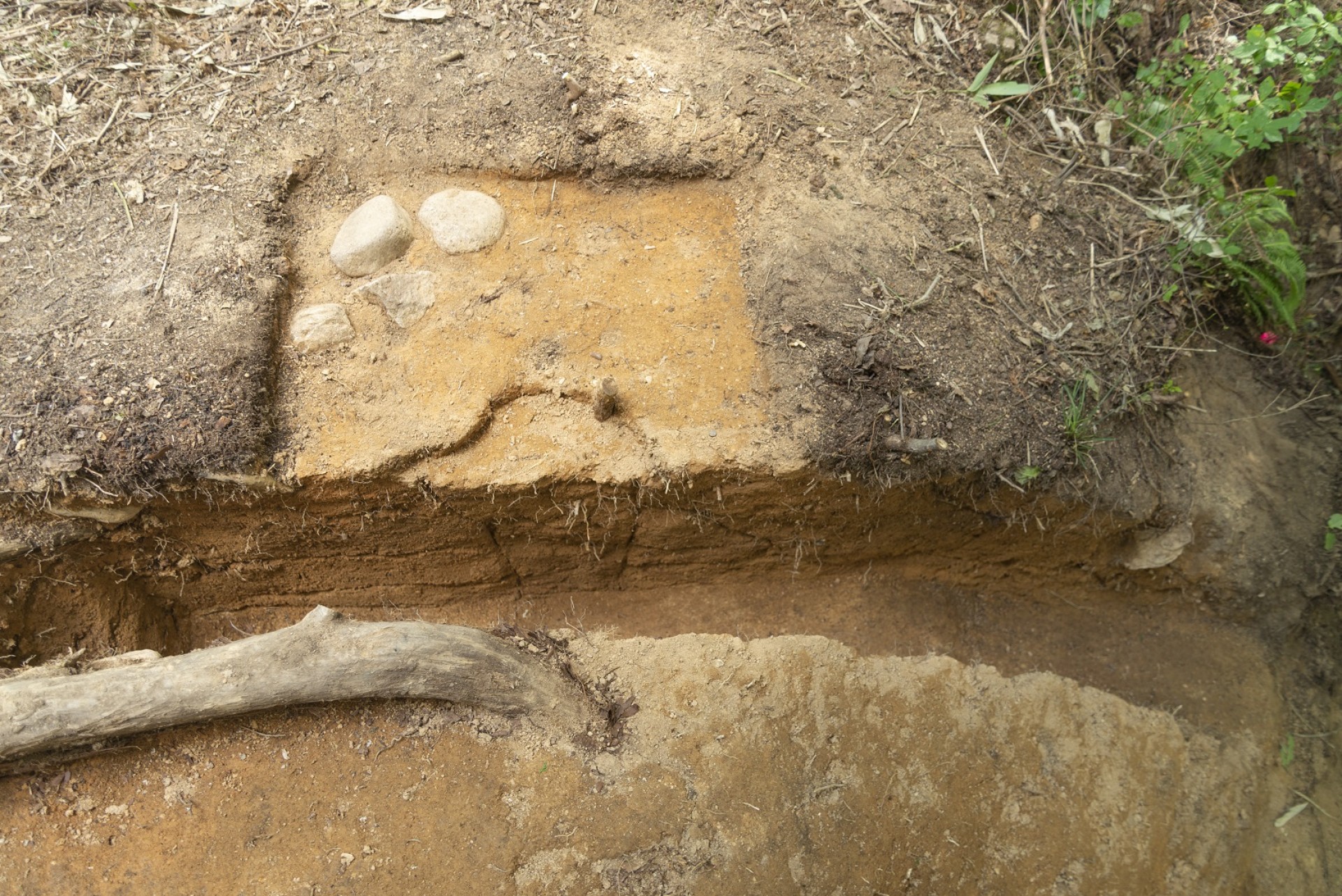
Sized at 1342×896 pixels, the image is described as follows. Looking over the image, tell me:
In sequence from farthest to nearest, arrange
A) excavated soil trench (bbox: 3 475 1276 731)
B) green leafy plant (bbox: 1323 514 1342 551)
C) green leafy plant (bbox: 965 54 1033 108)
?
1. green leafy plant (bbox: 965 54 1033 108)
2. green leafy plant (bbox: 1323 514 1342 551)
3. excavated soil trench (bbox: 3 475 1276 731)

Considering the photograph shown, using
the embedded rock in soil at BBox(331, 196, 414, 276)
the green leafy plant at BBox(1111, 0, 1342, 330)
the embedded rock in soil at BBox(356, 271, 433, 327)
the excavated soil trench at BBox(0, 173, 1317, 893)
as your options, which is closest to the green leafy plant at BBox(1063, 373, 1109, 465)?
the excavated soil trench at BBox(0, 173, 1317, 893)

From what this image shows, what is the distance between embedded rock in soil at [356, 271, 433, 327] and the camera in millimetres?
2902

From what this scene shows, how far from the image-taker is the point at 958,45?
11.5 feet

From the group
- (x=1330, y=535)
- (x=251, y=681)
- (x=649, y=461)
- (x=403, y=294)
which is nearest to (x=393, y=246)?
(x=403, y=294)

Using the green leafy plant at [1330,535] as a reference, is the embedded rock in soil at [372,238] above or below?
above

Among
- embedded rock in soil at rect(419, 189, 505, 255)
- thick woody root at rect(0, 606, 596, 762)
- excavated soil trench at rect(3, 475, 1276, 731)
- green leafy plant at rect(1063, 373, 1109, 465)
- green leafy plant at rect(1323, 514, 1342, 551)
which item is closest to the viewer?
thick woody root at rect(0, 606, 596, 762)

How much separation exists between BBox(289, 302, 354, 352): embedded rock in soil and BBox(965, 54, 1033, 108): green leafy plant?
105 inches

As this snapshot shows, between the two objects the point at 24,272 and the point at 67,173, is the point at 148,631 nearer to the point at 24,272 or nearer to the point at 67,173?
the point at 24,272

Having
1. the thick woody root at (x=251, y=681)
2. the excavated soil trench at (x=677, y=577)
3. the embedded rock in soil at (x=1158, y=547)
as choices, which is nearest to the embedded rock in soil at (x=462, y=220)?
the excavated soil trench at (x=677, y=577)

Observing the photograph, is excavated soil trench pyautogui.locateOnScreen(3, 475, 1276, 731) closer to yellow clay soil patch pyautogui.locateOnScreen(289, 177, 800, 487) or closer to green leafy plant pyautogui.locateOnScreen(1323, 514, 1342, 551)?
yellow clay soil patch pyautogui.locateOnScreen(289, 177, 800, 487)

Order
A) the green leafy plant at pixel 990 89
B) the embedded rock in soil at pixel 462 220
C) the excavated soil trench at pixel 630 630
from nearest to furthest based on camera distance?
the excavated soil trench at pixel 630 630
the embedded rock in soil at pixel 462 220
the green leafy plant at pixel 990 89

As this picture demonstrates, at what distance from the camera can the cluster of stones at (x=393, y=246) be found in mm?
2859

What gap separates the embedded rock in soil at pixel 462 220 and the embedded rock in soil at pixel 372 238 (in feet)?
0.35

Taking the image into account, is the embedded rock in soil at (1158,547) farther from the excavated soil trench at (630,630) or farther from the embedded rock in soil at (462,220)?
the embedded rock in soil at (462,220)
